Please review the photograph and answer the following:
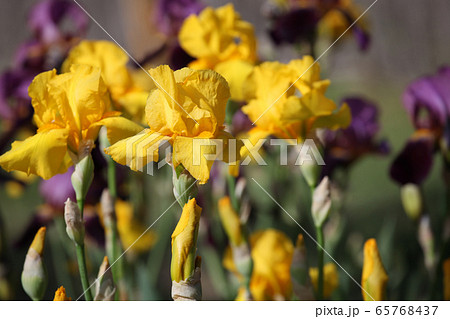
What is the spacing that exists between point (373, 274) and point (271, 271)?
24cm

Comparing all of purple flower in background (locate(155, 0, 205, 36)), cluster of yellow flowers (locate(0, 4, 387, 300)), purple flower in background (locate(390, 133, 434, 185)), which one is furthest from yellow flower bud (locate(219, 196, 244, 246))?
purple flower in background (locate(155, 0, 205, 36))

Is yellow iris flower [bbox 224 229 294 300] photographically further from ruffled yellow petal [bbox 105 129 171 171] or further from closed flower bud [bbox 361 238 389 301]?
ruffled yellow petal [bbox 105 129 171 171]

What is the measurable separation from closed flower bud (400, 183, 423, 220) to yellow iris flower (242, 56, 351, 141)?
1.03 feet

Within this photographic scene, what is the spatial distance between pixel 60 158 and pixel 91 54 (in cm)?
34

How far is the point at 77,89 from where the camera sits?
701 mm

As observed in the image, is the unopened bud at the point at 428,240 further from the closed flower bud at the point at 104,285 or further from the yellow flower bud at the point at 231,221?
the closed flower bud at the point at 104,285

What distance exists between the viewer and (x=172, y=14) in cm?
147

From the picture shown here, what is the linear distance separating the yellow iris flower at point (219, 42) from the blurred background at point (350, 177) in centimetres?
24

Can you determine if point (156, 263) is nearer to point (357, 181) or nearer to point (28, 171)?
point (28, 171)

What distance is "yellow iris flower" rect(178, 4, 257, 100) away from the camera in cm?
103

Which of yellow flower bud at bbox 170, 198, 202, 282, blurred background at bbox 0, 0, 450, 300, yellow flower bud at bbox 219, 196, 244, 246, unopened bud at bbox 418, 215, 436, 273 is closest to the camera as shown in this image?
yellow flower bud at bbox 170, 198, 202, 282

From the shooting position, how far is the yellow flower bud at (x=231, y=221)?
89 centimetres

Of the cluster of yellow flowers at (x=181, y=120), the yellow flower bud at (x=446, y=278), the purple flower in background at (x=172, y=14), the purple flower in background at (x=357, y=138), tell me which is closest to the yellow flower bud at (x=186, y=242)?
the cluster of yellow flowers at (x=181, y=120)

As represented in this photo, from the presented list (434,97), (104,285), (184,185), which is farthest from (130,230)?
(434,97)
